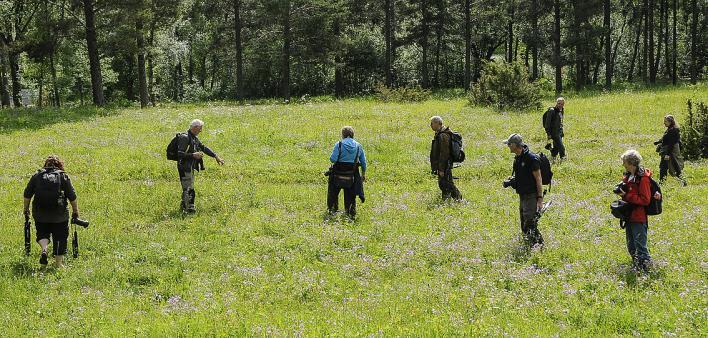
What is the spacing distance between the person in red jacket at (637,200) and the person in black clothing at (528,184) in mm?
1485

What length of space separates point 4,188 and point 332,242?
11417 millimetres

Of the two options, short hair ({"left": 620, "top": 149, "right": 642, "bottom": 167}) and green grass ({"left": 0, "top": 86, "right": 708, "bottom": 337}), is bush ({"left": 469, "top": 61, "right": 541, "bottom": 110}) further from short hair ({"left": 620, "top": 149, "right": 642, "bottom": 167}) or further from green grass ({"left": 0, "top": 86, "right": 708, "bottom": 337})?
short hair ({"left": 620, "top": 149, "right": 642, "bottom": 167})

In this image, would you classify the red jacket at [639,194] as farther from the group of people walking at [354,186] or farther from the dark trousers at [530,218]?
the dark trousers at [530,218]

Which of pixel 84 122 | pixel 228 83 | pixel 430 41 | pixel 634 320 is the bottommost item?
pixel 634 320

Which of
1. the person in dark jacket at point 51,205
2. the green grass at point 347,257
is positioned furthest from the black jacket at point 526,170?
the person in dark jacket at point 51,205

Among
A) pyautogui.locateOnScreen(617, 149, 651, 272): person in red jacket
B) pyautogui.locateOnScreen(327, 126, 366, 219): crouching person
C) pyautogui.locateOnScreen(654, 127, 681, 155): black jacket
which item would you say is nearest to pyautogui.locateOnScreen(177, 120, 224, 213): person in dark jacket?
pyautogui.locateOnScreen(327, 126, 366, 219): crouching person

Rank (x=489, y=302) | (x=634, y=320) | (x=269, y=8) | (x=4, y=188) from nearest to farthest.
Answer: (x=634, y=320), (x=489, y=302), (x=4, y=188), (x=269, y=8)

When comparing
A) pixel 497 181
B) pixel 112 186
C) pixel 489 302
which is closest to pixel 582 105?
pixel 497 181

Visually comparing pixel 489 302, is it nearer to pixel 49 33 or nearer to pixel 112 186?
pixel 112 186

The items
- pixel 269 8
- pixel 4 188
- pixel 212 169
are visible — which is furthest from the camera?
pixel 269 8

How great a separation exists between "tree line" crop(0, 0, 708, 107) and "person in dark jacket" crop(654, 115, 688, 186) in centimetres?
2155

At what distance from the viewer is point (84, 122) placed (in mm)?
29359

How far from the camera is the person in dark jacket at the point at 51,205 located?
1015cm

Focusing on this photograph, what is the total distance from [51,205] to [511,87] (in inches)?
1056
